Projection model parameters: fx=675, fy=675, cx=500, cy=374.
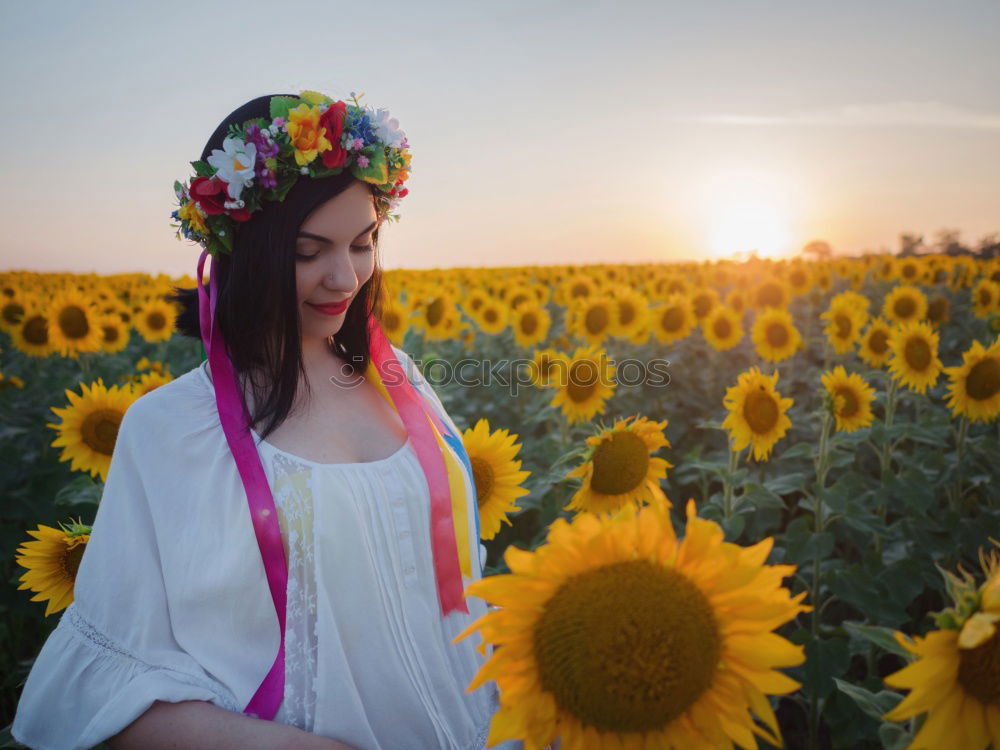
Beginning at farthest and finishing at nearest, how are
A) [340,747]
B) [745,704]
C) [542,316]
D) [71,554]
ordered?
1. [542,316]
2. [71,554]
3. [340,747]
4. [745,704]

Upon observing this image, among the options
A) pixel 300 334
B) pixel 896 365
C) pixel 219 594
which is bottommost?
pixel 219 594

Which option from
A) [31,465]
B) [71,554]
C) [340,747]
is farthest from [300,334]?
[31,465]

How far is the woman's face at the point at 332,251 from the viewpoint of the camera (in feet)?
6.14

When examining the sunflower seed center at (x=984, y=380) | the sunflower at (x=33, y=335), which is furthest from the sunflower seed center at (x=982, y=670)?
the sunflower at (x=33, y=335)

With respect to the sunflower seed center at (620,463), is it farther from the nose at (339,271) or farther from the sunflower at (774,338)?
the sunflower at (774,338)

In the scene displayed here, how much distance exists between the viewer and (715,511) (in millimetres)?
3469

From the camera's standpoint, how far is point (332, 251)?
74.6 inches

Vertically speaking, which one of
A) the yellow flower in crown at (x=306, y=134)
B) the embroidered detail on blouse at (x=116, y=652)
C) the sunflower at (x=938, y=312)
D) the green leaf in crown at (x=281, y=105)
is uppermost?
the green leaf in crown at (x=281, y=105)

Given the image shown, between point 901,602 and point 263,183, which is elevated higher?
point 263,183

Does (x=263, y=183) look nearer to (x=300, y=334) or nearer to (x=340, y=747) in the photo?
(x=300, y=334)

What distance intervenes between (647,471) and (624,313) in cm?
469

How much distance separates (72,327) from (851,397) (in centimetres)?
650

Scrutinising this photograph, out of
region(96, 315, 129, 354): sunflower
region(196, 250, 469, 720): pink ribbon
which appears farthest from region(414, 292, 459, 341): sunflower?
region(196, 250, 469, 720): pink ribbon

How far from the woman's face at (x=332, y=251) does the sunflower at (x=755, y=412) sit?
7.49 feet
